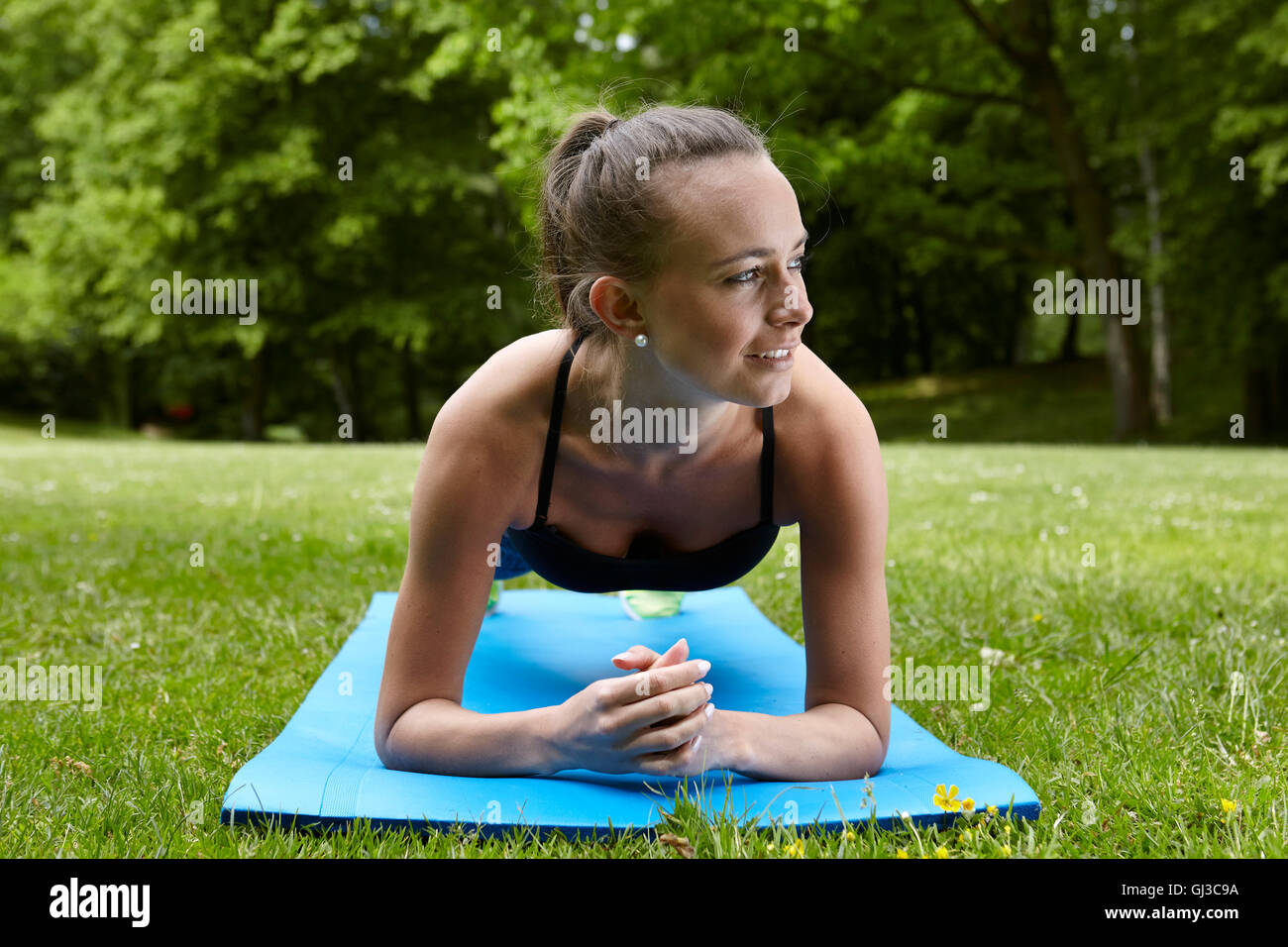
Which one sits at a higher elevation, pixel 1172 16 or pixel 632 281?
pixel 1172 16

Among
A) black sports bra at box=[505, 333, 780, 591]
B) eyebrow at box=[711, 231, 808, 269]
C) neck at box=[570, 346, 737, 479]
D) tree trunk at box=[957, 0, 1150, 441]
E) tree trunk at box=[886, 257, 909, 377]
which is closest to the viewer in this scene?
eyebrow at box=[711, 231, 808, 269]

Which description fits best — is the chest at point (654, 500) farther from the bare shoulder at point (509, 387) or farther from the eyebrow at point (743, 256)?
the eyebrow at point (743, 256)

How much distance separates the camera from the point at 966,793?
7.52 ft

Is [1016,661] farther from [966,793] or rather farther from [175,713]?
[175,713]

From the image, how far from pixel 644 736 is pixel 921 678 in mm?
1534

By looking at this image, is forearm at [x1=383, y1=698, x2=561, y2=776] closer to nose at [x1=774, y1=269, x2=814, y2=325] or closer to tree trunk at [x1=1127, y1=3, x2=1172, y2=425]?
nose at [x1=774, y1=269, x2=814, y2=325]

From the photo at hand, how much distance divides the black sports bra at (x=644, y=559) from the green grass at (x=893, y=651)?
74 centimetres

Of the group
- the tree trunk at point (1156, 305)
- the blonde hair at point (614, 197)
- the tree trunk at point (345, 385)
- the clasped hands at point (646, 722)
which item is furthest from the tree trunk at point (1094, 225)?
the clasped hands at point (646, 722)

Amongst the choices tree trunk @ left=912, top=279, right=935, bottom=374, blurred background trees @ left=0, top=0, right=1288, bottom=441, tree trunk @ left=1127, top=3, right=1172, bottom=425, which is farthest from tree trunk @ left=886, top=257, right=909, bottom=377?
tree trunk @ left=1127, top=3, right=1172, bottom=425

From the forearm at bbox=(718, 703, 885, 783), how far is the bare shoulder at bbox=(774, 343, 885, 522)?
0.48 m

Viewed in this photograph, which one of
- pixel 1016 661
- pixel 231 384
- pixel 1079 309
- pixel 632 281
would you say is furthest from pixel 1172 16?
pixel 231 384

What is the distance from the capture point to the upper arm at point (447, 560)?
2525mm

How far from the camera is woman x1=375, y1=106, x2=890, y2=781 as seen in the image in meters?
2.28

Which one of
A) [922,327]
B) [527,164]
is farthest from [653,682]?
[922,327]
